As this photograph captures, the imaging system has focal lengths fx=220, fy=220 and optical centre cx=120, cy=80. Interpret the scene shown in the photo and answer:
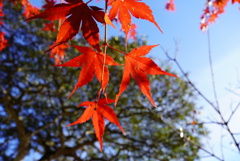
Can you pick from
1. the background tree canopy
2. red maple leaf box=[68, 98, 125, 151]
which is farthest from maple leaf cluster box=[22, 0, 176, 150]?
the background tree canopy

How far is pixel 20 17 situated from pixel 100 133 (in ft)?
20.8

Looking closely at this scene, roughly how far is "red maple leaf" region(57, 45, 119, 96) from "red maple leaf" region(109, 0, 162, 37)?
0.14 m

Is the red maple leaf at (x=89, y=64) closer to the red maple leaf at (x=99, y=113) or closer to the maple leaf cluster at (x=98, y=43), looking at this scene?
the maple leaf cluster at (x=98, y=43)

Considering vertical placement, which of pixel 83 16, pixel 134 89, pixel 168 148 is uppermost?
pixel 83 16

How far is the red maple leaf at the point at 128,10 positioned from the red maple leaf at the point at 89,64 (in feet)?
0.47

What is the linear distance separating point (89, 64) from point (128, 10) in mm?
239

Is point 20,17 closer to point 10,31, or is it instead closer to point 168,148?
point 10,31

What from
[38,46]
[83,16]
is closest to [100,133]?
[83,16]

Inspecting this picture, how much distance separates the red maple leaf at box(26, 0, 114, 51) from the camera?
0.68 metres

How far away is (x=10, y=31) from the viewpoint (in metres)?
6.16

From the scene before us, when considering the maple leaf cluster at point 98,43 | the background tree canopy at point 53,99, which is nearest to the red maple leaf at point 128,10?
the maple leaf cluster at point 98,43

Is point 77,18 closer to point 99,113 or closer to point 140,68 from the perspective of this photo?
point 140,68

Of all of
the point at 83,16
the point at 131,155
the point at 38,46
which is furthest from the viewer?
the point at 38,46

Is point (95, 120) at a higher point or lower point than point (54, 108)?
higher
